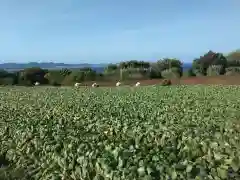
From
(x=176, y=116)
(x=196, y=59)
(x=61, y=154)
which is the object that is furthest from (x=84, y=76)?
(x=61, y=154)

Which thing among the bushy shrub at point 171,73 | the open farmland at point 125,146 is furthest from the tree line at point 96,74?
the open farmland at point 125,146

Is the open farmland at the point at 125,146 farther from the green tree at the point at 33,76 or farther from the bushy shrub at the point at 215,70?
the bushy shrub at the point at 215,70

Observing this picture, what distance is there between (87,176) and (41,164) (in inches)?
76.8

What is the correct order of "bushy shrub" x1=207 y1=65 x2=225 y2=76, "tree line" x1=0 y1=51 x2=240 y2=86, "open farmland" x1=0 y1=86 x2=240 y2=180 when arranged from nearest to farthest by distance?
"open farmland" x1=0 y1=86 x2=240 y2=180 < "tree line" x1=0 y1=51 x2=240 y2=86 < "bushy shrub" x1=207 y1=65 x2=225 y2=76

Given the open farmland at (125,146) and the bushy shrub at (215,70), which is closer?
the open farmland at (125,146)

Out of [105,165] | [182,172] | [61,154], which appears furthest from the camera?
[61,154]

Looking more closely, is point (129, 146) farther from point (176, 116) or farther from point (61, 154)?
point (176, 116)

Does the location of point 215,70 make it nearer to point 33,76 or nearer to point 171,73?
point 171,73

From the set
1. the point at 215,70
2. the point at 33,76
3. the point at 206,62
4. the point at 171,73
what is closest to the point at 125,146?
the point at 171,73

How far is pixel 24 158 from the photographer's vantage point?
10789 mm

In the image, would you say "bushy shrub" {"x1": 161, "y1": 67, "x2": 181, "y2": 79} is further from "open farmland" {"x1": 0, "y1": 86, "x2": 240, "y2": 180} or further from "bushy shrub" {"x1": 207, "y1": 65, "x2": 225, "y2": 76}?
"open farmland" {"x1": 0, "y1": 86, "x2": 240, "y2": 180}

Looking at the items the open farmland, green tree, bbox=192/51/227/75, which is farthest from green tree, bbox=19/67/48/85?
the open farmland

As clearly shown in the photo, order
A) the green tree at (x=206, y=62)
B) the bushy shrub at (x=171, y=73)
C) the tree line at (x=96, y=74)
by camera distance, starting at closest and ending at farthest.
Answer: the tree line at (x=96, y=74), the bushy shrub at (x=171, y=73), the green tree at (x=206, y=62)

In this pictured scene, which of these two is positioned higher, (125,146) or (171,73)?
(125,146)
